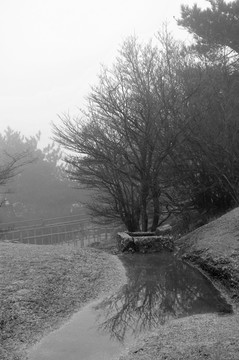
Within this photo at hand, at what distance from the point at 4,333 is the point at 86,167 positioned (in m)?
9.41

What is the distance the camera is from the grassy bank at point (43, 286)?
181 inches

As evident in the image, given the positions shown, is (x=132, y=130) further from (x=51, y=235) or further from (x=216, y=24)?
(x=51, y=235)

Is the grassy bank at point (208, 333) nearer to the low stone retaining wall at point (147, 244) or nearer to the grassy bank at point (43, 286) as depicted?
the grassy bank at point (43, 286)

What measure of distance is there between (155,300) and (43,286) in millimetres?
1703

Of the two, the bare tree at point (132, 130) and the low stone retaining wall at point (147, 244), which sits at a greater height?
the bare tree at point (132, 130)

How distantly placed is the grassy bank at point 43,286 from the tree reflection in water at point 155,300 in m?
0.40

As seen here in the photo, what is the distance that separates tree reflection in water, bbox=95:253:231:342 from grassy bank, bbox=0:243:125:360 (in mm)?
402

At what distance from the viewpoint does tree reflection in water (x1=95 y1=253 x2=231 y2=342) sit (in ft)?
16.1

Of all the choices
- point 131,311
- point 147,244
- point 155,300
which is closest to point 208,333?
point 131,311

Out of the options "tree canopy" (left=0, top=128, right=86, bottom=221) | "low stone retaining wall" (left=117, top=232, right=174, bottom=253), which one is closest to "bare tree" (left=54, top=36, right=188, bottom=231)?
"low stone retaining wall" (left=117, top=232, right=174, bottom=253)

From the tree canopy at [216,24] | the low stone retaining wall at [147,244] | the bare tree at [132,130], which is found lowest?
the low stone retaining wall at [147,244]

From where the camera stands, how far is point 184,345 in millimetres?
3945

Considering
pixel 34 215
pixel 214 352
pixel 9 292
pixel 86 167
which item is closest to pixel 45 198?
pixel 34 215

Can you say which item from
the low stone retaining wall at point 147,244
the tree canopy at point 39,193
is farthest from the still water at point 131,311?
the tree canopy at point 39,193
